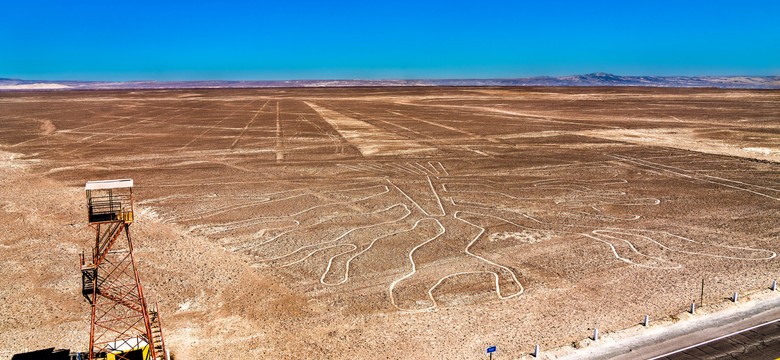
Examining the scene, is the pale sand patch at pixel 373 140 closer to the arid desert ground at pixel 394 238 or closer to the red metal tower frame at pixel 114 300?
the arid desert ground at pixel 394 238

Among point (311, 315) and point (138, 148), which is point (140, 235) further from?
point (138, 148)

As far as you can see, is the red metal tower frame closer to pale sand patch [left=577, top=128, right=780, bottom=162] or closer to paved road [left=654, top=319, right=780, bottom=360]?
paved road [left=654, top=319, right=780, bottom=360]

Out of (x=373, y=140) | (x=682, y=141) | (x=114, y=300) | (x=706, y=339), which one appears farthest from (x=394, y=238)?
(x=682, y=141)

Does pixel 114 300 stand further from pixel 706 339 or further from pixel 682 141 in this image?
pixel 682 141

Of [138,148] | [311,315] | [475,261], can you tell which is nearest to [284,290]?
[311,315]

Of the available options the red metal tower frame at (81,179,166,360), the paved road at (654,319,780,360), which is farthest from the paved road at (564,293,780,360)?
the red metal tower frame at (81,179,166,360)
